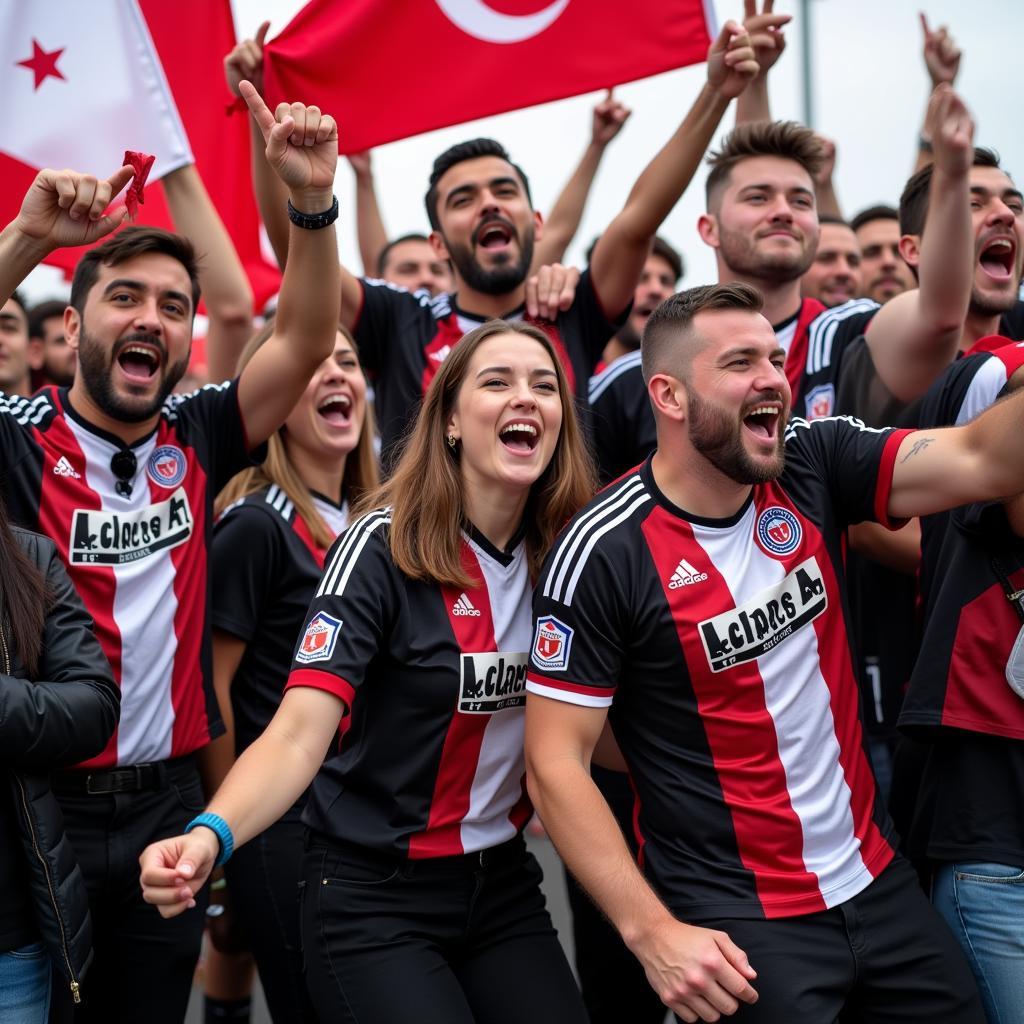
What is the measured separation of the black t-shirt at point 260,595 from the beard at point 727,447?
153cm

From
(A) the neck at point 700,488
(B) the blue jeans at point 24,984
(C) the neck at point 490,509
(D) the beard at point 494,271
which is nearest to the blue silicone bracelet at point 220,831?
(B) the blue jeans at point 24,984

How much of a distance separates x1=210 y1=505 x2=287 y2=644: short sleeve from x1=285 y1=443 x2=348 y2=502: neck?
0.37 metres

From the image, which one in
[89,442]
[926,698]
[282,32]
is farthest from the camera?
[282,32]

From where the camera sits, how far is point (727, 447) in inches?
126

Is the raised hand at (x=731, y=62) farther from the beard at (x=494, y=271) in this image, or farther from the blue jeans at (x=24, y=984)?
the blue jeans at (x=24, y=984)

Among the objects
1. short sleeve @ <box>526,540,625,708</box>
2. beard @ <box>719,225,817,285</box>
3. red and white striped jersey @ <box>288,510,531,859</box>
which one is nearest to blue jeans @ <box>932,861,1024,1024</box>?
short sleeve @ <box>526,540,625,708</box>

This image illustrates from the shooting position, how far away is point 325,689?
122 inches

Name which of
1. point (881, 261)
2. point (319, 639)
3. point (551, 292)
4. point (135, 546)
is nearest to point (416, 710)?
point (319, 639)

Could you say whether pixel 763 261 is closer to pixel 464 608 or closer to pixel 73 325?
pixel 464 608

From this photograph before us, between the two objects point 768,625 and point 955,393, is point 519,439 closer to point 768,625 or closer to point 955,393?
point 768,625

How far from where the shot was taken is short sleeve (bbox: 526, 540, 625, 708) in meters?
3.09

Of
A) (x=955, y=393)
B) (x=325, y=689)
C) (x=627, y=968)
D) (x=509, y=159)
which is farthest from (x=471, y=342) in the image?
(x=627, y=968)

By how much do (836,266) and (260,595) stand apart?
12.2ft

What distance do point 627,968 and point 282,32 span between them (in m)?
3.67
